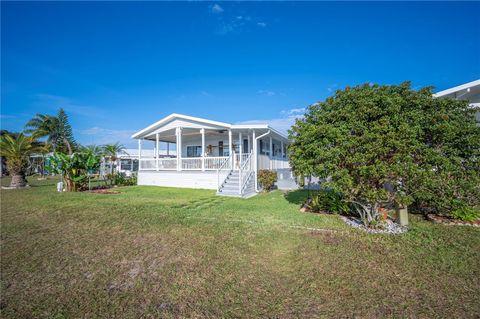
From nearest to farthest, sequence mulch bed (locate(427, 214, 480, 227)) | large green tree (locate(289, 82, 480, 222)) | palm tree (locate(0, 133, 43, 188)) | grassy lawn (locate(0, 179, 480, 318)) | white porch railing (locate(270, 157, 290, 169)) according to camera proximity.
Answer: grassy lawn (locate(0, 179, 480, 318))
large green tree (locate(289, 82, 480, 222))
mulch bed (locate(427, 214, 480, 227))
palm tree (locate(0, 133, 43, 188))
white porch railing (locate(270, 157, 290, 169))

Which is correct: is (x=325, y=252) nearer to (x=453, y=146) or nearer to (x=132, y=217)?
(x=453, y=146)

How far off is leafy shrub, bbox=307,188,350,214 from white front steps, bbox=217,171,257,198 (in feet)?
13.7

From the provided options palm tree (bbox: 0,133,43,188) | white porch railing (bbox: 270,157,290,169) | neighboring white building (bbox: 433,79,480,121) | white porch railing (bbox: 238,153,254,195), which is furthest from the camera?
white porch railing (bbox: 270,157,290,169)

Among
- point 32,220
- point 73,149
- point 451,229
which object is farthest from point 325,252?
point 73,149

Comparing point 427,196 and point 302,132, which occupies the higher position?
point 302,132

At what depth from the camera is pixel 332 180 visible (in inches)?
231

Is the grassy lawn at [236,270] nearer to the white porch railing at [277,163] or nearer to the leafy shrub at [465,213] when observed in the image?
the leafy shrub at [465,213]

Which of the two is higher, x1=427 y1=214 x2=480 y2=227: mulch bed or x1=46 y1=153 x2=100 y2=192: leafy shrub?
x1=46 y1=153 x2=100 y2=192: leafy shrub

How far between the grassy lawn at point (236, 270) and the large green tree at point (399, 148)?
101 centimetres

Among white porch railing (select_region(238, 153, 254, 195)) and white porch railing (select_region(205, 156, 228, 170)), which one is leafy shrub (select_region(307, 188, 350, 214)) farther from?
white porch railing (select_region(205, 156, 228, 170))

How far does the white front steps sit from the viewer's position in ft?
39.0

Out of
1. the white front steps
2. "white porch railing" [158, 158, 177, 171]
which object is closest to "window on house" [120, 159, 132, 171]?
"white porch railing" [158, 158, 177, 171]

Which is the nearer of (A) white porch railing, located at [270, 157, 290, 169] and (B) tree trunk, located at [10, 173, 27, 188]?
(B) tree trunk, located at [10, 173, 27, 188]

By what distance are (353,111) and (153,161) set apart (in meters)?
15.7
